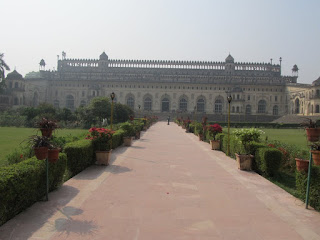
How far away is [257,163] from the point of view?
7.86m

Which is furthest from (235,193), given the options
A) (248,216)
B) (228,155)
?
(228,155)

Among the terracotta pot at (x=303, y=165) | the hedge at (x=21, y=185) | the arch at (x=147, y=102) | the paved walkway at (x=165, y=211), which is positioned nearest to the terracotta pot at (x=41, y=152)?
the hedge at (x=21, y=185)

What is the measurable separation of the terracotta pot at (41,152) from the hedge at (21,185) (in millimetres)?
130

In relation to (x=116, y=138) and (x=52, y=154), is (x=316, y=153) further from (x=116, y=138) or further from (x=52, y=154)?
(x=116, y=138)

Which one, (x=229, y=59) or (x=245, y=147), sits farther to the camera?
(x=229, y=59)

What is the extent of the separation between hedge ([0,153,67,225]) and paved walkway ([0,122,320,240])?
0.13m

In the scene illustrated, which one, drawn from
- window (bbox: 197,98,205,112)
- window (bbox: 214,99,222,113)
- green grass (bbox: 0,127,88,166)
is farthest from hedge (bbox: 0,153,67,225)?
window (bbox: 214,99,222,113)

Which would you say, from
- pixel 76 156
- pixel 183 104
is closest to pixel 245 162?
pixel 76 156

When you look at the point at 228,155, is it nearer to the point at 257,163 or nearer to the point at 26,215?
the point at 257,163

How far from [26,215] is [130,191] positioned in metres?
1.87

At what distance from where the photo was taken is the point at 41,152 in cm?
457

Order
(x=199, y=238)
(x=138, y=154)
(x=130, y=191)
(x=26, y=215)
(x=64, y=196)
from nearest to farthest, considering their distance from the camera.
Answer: (x=199, y=238)
(x=26, y=215)
(x=64, y=196)
(x=130, y=191)
(x=138, y=154)

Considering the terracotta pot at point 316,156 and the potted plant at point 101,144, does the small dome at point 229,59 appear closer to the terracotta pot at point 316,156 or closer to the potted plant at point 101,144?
the potted plant at point 101,144

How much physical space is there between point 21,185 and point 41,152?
0.73 metres
